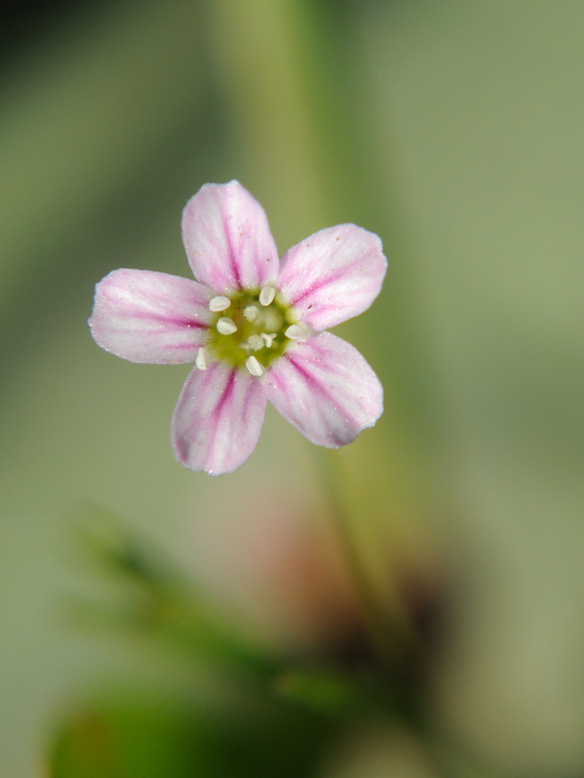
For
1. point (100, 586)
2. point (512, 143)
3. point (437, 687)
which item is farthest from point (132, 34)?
point (437, 687)

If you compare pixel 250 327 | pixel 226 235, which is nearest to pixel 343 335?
pixel 250 327

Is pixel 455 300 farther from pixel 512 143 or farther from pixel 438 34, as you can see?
pixel 438 34

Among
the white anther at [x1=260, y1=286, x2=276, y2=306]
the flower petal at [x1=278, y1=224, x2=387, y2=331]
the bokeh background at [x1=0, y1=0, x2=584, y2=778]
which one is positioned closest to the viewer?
the flower petal at [x1=278, y1=224, x2=387, y2=331]

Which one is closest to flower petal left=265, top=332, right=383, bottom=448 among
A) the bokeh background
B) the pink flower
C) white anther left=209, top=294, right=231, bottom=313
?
the pink flower

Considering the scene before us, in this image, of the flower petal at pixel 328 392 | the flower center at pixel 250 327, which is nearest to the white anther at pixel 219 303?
the flower center at pixel 250 327

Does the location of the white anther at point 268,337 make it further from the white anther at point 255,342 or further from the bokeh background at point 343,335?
the bokeh background at point 343,335

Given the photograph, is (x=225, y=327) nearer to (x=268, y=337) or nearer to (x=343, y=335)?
(x=268, y=337)

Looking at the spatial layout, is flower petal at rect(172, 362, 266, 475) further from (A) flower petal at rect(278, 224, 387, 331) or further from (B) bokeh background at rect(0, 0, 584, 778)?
(B) bokeh background at rect(0, 0, 584, 778)
